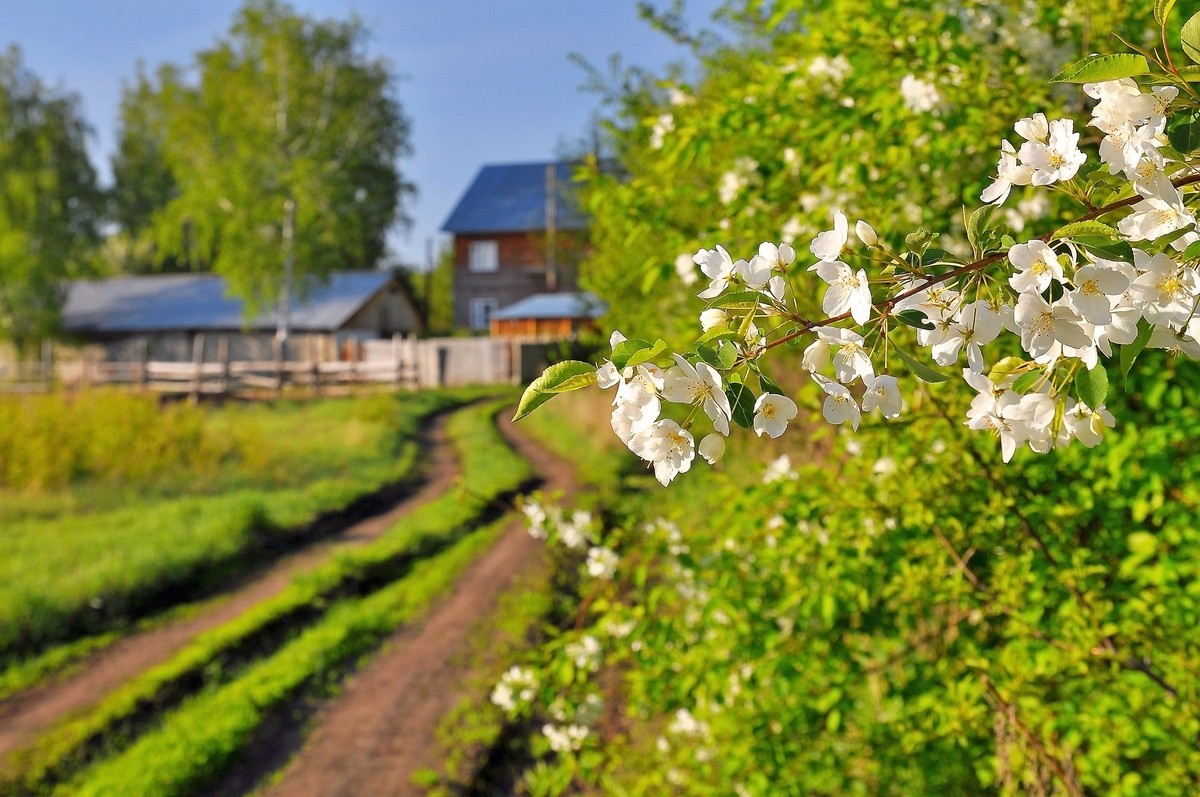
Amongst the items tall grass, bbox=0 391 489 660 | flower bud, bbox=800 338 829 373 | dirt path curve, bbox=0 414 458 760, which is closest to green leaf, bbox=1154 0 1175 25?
flower bud, bbox=800 338 829 373

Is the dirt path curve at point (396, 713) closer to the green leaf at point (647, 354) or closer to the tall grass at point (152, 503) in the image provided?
the tall grass at point (152, 503)

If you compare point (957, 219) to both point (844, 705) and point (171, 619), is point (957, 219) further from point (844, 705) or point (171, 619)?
point (171, 619)

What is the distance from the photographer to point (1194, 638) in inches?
101

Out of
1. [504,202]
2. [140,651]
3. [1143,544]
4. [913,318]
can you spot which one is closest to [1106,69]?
[913,318]

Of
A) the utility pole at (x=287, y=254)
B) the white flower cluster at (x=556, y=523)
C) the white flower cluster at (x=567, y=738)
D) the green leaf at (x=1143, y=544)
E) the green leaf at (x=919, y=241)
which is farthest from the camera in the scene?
the utility pole at (x=287, y=254)

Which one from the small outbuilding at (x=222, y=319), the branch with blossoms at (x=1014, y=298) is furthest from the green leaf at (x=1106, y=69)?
the small outbuilding at (x=222, y=319)

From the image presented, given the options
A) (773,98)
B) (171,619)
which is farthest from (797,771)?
(171,619)

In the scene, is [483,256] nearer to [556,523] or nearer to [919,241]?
[556,523]

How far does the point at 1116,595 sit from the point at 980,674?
46 centimetres

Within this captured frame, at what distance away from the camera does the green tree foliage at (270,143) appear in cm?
2664

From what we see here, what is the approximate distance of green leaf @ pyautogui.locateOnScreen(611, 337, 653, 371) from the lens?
100cm

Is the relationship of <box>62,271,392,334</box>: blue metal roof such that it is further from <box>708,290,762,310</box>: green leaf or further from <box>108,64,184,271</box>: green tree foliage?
<box>708,290,762,310</box>: green leaf

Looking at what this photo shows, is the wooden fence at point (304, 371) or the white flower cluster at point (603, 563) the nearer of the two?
the white flower cluster at point (603, 563)

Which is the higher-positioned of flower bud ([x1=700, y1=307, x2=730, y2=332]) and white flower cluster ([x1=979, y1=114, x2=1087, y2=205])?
white flower cluster ([x1=979, y1=114, x2=1087, y2=205])
